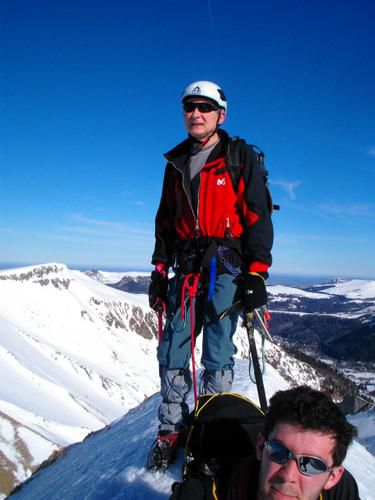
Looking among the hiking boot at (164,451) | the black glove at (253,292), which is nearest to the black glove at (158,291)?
the black glove at (253,292)

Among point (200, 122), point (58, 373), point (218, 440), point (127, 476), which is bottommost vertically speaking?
point (58, 373)

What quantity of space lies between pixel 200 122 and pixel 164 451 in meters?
5.17

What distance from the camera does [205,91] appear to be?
6.14 m

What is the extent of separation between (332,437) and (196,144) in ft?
16.1

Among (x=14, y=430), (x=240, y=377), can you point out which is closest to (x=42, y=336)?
(x=14, y=430)

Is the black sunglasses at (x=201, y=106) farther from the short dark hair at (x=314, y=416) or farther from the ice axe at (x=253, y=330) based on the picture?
the short dark hair at (x=314, y=416)

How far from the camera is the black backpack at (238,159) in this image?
6035mm

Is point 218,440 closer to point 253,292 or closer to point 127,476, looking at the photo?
point 253,292

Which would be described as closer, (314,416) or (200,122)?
(314,416)

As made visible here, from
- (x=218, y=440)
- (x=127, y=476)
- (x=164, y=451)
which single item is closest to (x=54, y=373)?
(x=127, y=476)

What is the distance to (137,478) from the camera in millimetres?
5977

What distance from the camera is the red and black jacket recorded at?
19.5ft

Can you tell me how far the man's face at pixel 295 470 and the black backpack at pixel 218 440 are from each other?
0.62m

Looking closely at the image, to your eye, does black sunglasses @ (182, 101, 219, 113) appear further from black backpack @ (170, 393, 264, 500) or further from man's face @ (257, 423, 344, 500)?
man's face @ (257, 423, 344, 500)
